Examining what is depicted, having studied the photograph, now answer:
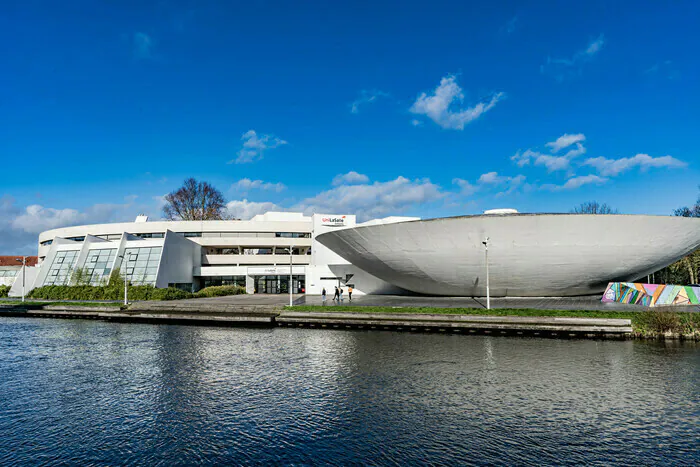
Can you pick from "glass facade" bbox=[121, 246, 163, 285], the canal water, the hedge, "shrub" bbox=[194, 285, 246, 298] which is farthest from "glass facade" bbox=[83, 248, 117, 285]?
the canal water

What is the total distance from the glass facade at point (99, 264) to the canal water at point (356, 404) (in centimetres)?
2520

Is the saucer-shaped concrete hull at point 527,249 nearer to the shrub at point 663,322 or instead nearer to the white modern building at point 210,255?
the shrub at point 663,322

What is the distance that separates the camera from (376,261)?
27922 millimetres

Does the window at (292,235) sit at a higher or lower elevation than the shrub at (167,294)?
higher

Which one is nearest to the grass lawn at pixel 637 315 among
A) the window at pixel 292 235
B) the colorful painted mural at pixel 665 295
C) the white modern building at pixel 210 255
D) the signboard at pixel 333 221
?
the colorful painted mural at pixel 665 295

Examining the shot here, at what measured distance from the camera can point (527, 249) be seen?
23.9m

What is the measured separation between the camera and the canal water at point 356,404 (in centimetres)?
718

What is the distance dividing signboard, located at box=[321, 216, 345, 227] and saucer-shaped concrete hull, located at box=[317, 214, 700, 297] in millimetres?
15728

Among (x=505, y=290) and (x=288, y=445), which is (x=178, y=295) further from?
(x=288, y=445)

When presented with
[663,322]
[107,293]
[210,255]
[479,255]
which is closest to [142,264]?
[107,293]

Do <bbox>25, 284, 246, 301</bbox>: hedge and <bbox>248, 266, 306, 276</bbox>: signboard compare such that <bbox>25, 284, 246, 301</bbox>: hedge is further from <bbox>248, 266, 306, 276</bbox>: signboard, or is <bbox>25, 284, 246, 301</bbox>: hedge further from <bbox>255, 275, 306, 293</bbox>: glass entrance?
<bbox>255, 275, 306, 293</bbox>: glass entrance

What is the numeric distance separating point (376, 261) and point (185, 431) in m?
20.4

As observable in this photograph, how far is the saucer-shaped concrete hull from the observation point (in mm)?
22844

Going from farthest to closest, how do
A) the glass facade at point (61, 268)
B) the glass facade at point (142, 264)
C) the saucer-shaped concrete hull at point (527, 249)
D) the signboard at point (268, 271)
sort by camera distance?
the signboard at point (268, 271)
the glass facade at point (61, 268)
the glass facade at point (142, 264)
the saucer-shaped concrete hull at point (527, 249)
